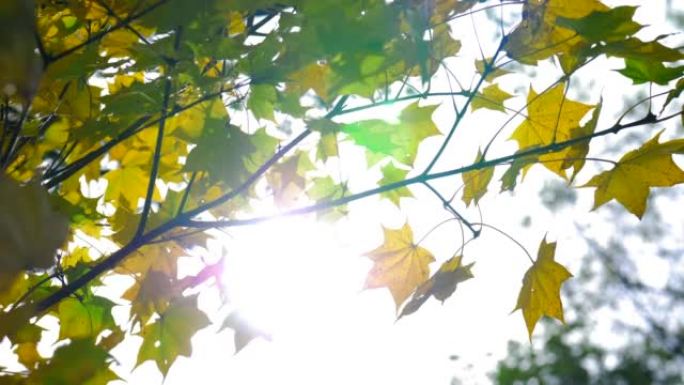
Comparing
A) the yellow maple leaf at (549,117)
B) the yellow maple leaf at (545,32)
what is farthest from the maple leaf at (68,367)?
the yellow maple leaf at (549,117)

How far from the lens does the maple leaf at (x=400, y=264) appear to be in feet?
5.51

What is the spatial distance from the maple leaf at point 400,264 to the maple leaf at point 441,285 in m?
0.18

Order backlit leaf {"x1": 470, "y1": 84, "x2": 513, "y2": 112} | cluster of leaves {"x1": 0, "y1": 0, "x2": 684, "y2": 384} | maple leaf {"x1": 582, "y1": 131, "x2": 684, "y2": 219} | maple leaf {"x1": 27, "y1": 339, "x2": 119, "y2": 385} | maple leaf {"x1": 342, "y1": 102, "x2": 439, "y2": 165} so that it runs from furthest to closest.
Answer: backlit leaf {"x1": 470, "y1": 84, "x2": 513, "y2": 112}, maple leaf {"x1": 582, "y1": 131, "x2": 684, "y2": 219}, maple leaf {"x1": 342, "y1": 102, "x2": 439, "y2": 165}, cluster of leaves {"x1": 0, "y1": 0, "x2": 684, "y2": 384}, maple leaf {"x1": 27, "y1": 339, "x2": 119, "y2": 385}

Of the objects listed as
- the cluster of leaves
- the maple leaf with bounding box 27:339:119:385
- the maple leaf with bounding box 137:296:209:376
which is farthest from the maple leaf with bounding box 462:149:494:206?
the maple leaf with bounding box 27:339:119:385

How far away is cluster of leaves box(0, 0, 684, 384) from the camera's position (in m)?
1.11

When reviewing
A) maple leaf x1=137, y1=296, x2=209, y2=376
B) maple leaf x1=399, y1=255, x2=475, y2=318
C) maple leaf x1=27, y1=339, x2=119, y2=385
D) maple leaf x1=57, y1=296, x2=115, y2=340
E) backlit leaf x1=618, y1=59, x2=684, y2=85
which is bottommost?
maple leaf x1=27, y1=339, x2=119, y2=385

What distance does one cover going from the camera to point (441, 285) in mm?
1447

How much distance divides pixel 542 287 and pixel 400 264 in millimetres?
328

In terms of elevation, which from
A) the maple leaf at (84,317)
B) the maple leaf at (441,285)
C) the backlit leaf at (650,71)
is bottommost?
the maple leaf at (441,285)

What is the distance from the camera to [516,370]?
2170cm

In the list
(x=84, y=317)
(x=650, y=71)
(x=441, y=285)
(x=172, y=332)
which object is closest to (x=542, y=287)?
(x=441, y=285)

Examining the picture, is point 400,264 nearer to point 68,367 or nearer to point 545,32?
point 545,32

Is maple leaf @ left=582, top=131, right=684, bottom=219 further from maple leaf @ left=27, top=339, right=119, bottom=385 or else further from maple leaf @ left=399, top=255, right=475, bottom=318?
maple leaf @ left=27, top=339, right=119, bottom=385

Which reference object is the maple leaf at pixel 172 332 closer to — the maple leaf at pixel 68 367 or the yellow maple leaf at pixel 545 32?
the maple leaf at pixel 68 367
